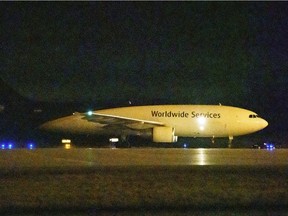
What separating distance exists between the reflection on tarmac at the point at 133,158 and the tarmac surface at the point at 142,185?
0.04 metres

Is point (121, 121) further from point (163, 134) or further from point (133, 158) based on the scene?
point (133, 158)

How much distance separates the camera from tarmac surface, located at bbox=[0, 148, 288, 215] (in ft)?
49.4

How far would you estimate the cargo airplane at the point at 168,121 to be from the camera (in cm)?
5066

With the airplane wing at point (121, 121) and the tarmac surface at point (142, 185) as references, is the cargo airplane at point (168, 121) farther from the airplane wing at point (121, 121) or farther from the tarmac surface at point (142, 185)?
the tarmac surface at point (142, 185)

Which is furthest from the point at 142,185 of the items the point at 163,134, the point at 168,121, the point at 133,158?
the point at 168,121

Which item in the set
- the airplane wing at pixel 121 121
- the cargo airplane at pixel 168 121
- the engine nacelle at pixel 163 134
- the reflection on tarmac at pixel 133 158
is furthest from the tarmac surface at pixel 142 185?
the cargo airplane at pixel 168 121

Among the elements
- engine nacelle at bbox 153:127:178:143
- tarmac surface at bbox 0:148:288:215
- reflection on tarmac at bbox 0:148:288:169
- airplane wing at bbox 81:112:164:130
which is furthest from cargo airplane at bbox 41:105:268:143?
tarmac surface at bbox 0:148:288:215

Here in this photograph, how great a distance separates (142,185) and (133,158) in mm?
10260

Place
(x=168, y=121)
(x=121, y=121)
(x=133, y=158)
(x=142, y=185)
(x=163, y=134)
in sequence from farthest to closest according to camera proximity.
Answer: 1. (x=168, y=121)
2. (x=121, y=121)
3. (x=163, y=134)
4. (x=133, y=158)
5. (x=142, y=185)

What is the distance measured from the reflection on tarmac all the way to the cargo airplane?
59.3 feet

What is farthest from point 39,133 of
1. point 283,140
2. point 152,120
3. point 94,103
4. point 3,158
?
point 3,158

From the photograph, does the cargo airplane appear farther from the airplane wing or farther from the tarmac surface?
the tarmac surface

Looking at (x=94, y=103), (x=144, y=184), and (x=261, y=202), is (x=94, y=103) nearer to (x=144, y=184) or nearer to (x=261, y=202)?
(x=144, y=184)

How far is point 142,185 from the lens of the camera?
60.4ft
